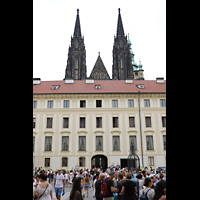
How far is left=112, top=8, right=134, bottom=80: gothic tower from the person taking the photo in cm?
6188

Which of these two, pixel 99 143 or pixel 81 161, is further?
pixel 99 143

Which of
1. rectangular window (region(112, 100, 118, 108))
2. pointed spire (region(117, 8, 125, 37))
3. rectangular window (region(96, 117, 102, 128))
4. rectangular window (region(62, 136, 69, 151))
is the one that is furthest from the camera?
pointed spire (region(117, 8, 125, 37))

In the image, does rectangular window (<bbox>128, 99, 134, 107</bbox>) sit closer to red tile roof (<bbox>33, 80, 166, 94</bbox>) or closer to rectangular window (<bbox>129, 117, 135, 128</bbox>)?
red tile roof (<bbox>33, 80, 166, 94</bbox>)

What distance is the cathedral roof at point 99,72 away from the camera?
6153 centimetres

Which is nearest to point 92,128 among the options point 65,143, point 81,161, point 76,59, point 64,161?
point 65,143

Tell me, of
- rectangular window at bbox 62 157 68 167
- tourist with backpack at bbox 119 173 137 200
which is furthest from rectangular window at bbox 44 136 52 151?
tourist with backpack at bbox 119 173 137 200

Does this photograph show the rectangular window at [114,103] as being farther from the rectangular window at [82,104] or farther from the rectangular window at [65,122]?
the rectangular window at [65,122]

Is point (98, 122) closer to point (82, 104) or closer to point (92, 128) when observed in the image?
point (92, 128)

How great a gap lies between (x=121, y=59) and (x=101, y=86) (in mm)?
31149

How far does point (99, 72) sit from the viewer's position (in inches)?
2443

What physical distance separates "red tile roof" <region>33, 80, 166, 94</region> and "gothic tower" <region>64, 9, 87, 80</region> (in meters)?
23.7

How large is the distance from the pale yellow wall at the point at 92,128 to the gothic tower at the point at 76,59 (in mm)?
28193

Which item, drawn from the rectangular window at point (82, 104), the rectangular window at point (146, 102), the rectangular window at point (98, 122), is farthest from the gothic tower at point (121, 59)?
the rectangular window at point (98, 122)
